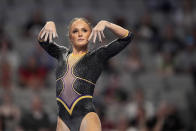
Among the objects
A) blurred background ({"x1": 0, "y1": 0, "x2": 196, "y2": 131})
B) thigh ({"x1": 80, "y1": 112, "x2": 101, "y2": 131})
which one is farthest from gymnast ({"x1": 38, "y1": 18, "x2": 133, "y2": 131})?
blurred background ({"x1": 0, "y1": 0, "x2": 196, "y2": 131})

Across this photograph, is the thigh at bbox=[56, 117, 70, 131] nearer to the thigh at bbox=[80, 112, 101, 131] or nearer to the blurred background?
the thigh at bbox=[80, 112, 101, 131]

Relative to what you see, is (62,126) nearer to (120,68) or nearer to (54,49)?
(54,49)

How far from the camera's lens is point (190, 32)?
11.4m

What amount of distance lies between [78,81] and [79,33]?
51cm

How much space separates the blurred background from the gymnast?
310 cm

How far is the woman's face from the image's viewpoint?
4660 millimetres

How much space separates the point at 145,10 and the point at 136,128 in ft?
15.4

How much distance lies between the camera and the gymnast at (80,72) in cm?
446

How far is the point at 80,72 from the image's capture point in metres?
4.58

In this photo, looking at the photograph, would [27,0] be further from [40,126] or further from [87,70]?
[87,70]

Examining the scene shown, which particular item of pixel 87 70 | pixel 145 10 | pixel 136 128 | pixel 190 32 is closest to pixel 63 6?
pixel 145 10

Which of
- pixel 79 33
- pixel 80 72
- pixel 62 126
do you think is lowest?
pixel 62 126

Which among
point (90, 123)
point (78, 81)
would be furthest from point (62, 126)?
point (78, 81)

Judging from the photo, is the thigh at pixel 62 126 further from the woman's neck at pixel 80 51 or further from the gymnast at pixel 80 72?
the woman's neck at pixel 80 51
